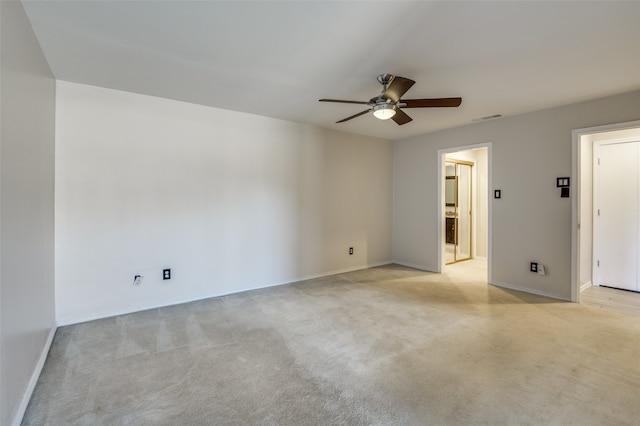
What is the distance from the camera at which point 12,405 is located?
162cm

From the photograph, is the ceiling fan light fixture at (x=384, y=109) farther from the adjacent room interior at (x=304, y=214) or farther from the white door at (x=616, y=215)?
the white door at (x=616, y=215)

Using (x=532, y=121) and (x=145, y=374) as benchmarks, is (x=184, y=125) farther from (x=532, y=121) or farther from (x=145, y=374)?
(x=532, y=121)

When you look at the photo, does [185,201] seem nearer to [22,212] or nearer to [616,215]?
[22,212]

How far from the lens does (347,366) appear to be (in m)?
2.25

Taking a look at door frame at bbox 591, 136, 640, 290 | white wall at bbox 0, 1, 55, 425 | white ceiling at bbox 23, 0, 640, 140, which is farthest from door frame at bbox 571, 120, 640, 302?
white wall at bbox 0, 1, 55, 425

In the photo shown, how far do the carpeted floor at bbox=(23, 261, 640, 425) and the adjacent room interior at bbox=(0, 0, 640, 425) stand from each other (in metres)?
0.02

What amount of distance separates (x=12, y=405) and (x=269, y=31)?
276 cm

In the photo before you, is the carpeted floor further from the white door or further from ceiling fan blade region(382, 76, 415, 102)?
ceiling fan blade region(382, 76, 415, 102)

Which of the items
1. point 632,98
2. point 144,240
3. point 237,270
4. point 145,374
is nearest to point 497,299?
point 632,98

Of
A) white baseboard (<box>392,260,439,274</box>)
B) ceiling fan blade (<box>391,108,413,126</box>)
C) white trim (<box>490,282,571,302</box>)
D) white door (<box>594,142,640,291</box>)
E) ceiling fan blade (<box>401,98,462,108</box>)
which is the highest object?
Result: ceiling fan blade (<box>391,108,413,126</box>)

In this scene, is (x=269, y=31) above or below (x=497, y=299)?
above

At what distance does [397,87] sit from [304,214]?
2588 millimetres

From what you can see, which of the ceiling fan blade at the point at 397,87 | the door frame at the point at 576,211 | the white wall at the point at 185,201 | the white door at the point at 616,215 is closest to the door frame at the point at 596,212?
the white door at the point at 616,215

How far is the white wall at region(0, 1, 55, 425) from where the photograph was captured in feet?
5.14
